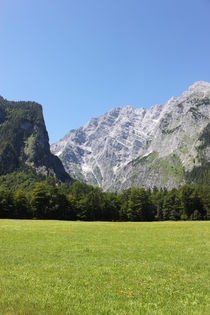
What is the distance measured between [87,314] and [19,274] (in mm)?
8697

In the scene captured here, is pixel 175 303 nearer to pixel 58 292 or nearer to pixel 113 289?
pixel 113 289

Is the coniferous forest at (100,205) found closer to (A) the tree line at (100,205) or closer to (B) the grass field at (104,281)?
(A) the tree line at (100,205)

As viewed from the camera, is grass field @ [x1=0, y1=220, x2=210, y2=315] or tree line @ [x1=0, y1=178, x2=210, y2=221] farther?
tree line @ [x1=0, y1=178, x2=210, y2=221]

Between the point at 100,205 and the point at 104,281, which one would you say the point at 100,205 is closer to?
the point at 100,205

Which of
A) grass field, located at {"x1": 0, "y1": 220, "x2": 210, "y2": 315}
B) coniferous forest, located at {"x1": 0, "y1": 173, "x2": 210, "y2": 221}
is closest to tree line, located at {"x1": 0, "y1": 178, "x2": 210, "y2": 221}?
coniferous forest, located at {"x1": 0, "y1": 173, "x2": 210, "y2": 221}

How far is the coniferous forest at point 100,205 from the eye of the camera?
424 ft

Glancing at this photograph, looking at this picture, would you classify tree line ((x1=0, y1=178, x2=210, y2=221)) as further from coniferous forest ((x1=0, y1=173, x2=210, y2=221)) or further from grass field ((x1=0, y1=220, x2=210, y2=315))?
grass field ((x1=0, y1=220, x2=210, y2=315))

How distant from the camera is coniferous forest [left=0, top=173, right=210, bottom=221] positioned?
12938 cm

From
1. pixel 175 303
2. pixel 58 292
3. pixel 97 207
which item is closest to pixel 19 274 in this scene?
pixel 58 292

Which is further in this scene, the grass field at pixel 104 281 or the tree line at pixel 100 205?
the tree line at pixel 100 205

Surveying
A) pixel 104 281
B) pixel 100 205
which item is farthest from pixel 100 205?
pixel 104 281

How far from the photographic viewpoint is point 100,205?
146 metres

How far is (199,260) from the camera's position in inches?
1056

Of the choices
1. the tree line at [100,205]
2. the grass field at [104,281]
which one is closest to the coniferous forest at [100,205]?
the tree line at [100,205]
